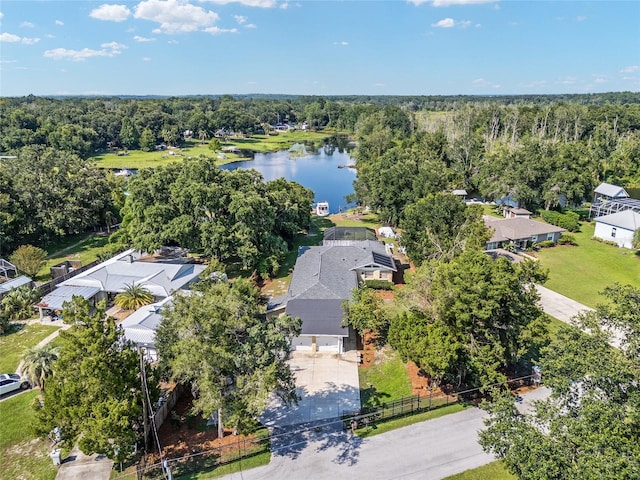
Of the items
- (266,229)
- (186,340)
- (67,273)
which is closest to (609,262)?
(266,229)

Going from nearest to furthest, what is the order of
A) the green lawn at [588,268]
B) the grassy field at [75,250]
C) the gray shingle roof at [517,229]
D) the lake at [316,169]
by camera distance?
the green lawn at [588,268] < the grassy field at [75,250] < the gray shingle roof at [517,229] < the lake at [316,169]

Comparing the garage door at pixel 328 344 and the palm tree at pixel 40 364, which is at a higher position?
the palm tree at pixel 40 364

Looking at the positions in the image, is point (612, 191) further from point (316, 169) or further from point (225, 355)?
point (316, 169)

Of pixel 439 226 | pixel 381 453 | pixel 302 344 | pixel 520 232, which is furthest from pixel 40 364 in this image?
pixel 520 232

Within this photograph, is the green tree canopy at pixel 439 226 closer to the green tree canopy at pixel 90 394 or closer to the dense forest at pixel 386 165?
the dense forest at pixel 386 165

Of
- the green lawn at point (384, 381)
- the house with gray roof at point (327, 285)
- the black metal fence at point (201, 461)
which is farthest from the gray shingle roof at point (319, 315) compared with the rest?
the black metal fence at point (201, 461)

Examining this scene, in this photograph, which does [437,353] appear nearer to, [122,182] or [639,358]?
[639,358]

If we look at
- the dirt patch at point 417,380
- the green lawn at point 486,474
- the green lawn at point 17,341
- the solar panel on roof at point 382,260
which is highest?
the solar panel on roof at point 382,260

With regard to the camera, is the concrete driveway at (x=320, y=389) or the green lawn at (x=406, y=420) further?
the concrete driveway at (x=320, y=389)
